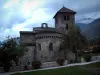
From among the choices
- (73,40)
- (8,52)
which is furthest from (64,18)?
(8,52)

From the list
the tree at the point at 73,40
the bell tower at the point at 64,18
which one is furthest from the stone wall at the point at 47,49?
the bell tower at the point at 64,18

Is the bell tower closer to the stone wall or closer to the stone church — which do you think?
the stone church

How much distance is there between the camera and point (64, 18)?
5753cm

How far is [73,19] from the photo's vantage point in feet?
192

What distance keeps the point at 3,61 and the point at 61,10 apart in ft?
102

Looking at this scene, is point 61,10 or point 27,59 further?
point 61,10

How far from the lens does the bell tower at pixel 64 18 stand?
56969 mm

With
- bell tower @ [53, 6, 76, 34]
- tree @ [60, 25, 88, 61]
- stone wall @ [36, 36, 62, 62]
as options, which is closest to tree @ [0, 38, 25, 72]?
stone wall @ [36, 36, 62, 62]

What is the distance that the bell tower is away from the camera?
57.0 metres

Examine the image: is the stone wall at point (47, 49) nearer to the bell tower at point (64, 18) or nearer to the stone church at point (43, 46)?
the stone church at point (43, 46)

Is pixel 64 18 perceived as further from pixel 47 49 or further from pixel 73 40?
pixel 47 49

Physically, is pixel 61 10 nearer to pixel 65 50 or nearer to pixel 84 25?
pixel 65 50

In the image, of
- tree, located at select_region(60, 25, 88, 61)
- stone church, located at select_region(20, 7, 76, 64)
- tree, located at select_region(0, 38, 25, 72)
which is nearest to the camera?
tree, located at select_region(0, 38, 25, 72)

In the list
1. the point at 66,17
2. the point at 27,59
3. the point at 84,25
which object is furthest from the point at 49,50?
the point at 84,25
